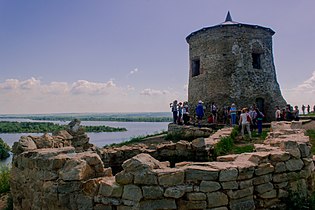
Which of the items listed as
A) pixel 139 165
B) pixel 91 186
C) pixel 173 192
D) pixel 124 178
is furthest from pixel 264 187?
pixel 91 186

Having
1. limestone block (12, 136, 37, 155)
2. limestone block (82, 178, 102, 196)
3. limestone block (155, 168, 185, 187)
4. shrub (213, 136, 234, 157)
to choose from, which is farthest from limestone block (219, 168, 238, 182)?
shrub (213, 136, 234, 157)

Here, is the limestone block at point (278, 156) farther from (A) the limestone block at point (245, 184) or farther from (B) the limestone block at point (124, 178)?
(B) the limestone block at point (124, 178)

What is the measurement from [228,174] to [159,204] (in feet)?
3.31

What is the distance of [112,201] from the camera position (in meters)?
4.21

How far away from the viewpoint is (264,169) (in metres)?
4.49

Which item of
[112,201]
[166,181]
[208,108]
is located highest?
[208,108]

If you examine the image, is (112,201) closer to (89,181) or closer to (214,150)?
(89,181)

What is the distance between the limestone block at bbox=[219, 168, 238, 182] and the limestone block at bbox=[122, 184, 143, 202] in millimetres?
1107

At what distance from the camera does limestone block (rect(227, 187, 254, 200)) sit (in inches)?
165

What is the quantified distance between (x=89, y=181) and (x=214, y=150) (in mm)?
5007

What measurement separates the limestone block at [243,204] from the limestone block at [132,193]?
4.16 ft

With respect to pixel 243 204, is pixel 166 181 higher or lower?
higher

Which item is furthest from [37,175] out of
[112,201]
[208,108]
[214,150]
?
[208,108]

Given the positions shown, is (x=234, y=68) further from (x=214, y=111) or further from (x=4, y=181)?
(x=4, y=181)
